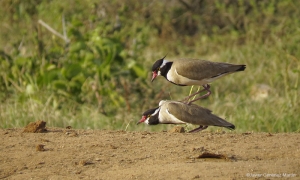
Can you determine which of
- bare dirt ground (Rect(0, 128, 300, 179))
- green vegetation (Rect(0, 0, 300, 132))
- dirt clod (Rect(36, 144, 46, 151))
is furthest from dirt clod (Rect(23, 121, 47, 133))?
green vegetation (Rect(0, 0, 300, 132))

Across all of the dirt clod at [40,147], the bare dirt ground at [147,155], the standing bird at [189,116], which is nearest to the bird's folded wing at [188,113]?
the standing bird at [189,116]

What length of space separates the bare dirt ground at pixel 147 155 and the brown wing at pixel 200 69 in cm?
115

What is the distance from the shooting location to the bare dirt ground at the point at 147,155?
4.73 metres

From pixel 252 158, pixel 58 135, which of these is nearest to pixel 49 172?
pixel 58 135

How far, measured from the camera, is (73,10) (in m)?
13.8

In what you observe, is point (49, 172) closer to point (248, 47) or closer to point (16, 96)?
point (16, 96)

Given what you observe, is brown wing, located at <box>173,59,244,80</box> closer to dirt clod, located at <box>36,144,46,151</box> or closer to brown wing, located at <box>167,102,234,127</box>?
brown wing, located at <box>167,102,234,127</box>

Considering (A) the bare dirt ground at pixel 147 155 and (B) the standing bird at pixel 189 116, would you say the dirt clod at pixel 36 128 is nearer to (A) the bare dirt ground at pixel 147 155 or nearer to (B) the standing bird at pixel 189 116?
(A) the bare dirt ground at pixel 147 155

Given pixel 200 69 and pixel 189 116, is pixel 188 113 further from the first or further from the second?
pixel 200 69

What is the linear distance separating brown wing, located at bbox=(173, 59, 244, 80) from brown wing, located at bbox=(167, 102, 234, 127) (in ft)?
2.39

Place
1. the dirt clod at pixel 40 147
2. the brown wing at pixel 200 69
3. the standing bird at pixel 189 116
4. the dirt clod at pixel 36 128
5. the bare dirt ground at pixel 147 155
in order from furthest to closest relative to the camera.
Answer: the brown wing at pixel 200 69 → the standing bird at pixel 189 116 → the dirt clod at pixel 36 128 → the dirt clod at pixel 40 147 → the bare dirt ground at pixel 147 155

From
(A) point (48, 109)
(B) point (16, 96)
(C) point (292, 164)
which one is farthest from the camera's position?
(B) point (16, 96)

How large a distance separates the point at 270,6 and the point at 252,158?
893 cm

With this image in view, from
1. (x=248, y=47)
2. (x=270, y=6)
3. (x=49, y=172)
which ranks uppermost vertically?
(x=270, y=6)
